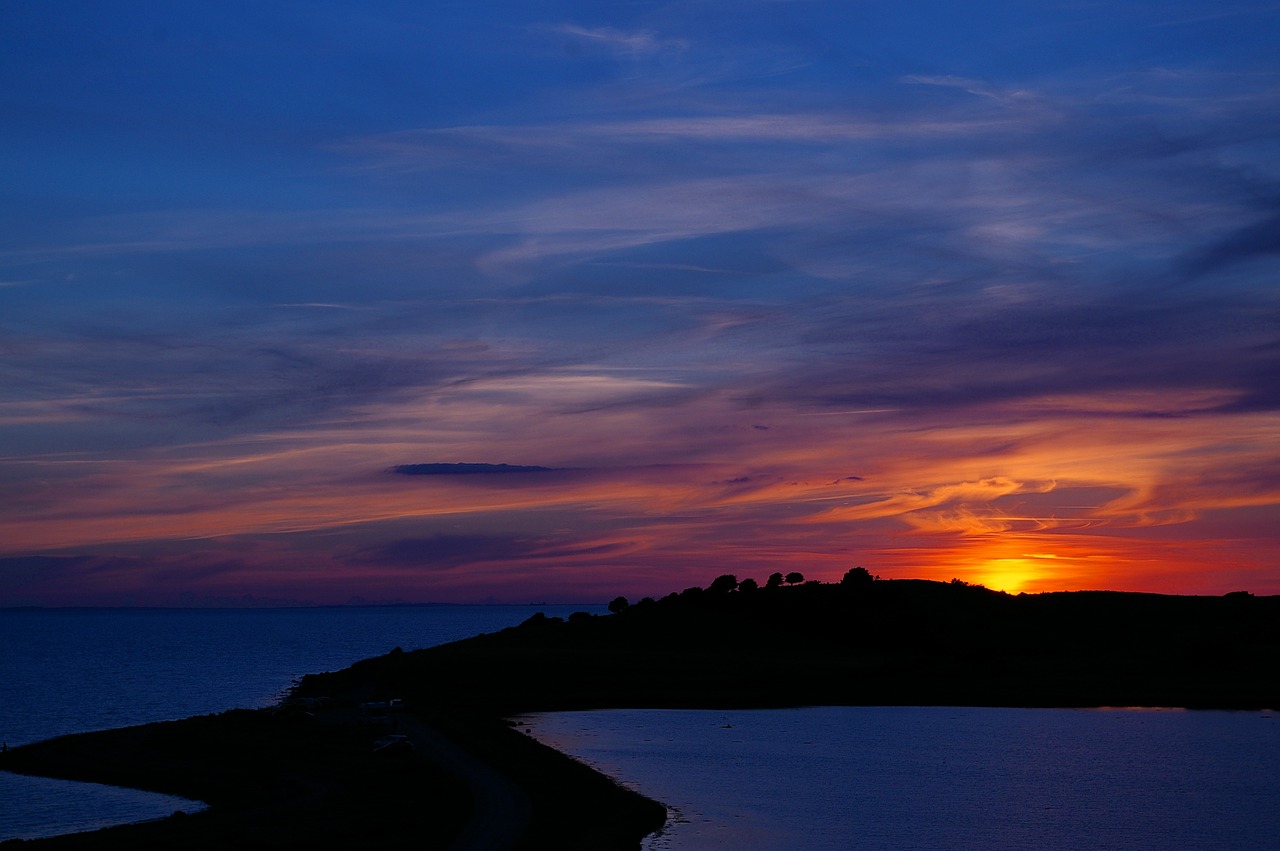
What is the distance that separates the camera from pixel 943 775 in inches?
2800

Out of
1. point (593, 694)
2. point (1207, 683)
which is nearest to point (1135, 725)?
point (1207, 683)

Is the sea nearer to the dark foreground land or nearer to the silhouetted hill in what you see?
the dark foreground land

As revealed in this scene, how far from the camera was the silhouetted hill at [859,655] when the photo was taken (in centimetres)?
12388

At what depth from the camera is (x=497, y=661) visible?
458ft

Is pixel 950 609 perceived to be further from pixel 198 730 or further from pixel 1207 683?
pixel 198 730

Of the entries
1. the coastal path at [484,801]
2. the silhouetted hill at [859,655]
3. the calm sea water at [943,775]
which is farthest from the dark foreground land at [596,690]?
the calm sea water at [943,775]

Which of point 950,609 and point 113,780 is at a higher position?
point 950,609

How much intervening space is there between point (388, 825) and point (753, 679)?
85.4 metres

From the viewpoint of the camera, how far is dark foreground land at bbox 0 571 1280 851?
54375mm

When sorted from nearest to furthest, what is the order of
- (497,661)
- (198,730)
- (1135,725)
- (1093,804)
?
(1093,804) → (198,730) → (1135,725) → (497,661)

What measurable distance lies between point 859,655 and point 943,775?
3692 inches

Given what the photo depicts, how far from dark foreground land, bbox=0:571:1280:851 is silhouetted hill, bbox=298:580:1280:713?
1.68ft

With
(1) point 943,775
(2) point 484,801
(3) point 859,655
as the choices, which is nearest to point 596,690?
(3) point 859,655

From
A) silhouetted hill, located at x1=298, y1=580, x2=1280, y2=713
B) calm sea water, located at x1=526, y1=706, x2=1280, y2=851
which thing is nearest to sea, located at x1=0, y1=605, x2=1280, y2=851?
calm sea water, located at x1=526, y1=706, x2=1280, y2=851
